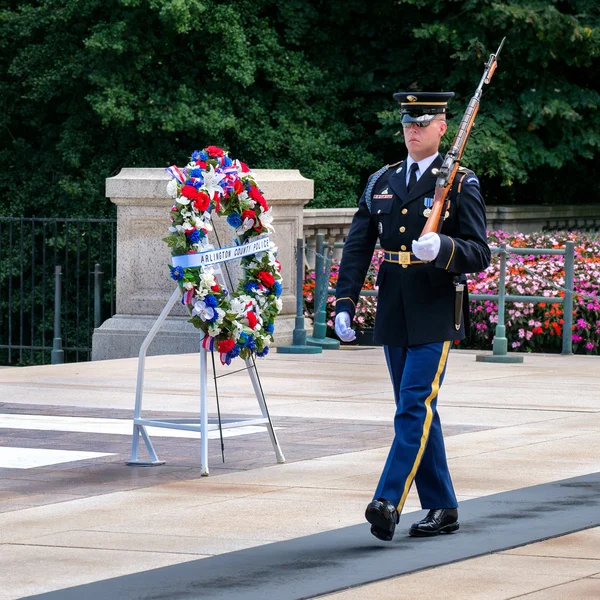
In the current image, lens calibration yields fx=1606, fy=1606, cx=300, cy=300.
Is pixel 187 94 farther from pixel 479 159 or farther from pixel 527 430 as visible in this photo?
pixel 527 430

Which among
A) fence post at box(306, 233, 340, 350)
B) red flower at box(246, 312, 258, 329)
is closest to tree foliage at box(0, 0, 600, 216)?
fence post at box(306, 233, 340, 350)

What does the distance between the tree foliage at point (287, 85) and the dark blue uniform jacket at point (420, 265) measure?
1789cm

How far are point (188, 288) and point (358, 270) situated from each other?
1.83 m

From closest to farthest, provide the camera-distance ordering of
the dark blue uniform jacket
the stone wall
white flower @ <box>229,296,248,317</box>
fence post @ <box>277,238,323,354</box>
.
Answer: the dark blue uniform jacket
white flower @ <box>229,296,248,317</box>
fence post @ <box>277,238,323,354</box>
the stone wall

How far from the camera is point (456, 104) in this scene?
2636 cm

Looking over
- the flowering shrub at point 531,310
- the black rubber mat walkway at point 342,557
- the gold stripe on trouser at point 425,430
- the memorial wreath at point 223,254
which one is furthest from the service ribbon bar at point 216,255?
the flowering shrub at point 531,310

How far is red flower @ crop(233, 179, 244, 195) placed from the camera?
29.5ft

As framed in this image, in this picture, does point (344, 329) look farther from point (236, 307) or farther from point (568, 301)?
point (568, 301)

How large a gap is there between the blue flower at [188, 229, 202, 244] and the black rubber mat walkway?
187cm

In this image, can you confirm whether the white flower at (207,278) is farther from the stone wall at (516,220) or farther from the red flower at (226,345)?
the stone wall at (516,220)

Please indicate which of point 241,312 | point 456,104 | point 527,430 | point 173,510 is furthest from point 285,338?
point 456,104

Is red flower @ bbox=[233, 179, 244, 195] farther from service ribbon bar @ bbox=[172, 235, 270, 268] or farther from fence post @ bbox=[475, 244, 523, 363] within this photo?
fence post @ bbox=[475, 244, 523, 363]

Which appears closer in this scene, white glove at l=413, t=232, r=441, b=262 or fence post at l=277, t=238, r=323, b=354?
white glove at l=413, t=232, r=441, b=262

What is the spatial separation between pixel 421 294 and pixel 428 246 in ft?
1.30
